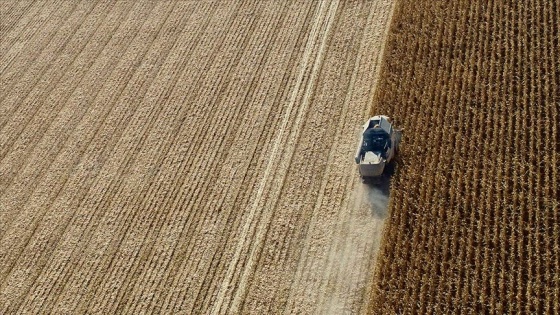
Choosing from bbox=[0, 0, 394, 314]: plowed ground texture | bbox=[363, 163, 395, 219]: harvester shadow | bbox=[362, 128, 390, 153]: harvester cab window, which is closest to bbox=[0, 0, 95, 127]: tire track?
bbox=[0, 0, 394, 314]: plowed ground texture

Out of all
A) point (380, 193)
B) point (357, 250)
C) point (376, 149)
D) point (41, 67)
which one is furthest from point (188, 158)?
point (41, 67)

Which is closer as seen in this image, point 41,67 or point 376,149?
point 376,149

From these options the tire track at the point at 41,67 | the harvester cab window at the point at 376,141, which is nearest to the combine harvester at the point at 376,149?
the harvester cab window at the point at 376,141

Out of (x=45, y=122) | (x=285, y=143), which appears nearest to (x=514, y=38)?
(x=285, y=143)

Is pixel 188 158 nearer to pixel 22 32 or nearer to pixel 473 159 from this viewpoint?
pixel 473 159

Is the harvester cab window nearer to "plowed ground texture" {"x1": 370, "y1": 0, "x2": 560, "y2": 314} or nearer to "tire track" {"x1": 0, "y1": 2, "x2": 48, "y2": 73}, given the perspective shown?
"plowed ground texture" {"x1": 370, "y1": 0, "x2": 560, "y2": 314}
